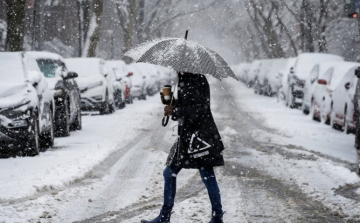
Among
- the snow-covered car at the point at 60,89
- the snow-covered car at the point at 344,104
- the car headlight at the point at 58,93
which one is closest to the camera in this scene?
the car headlight at the point at 58,93

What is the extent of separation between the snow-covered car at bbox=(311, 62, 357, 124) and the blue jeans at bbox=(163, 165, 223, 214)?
414 inches

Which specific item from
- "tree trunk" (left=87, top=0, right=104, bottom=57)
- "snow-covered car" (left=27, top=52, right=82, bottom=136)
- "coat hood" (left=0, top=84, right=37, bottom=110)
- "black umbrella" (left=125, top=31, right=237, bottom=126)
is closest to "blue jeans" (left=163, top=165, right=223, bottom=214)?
"black umbrella" (left=125, top=31, right=237, bottom=126)

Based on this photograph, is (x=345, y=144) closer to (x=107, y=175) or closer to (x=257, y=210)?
(x=107, y=175)

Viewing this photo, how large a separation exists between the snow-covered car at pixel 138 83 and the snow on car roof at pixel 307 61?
725 centimetres

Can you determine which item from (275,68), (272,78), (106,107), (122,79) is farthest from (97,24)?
(106,107)

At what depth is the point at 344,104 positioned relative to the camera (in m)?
14.5

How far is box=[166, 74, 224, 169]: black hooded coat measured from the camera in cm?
584

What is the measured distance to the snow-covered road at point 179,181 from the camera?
681 cm

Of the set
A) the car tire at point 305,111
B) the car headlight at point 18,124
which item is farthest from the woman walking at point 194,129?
the car tire at point 305,111

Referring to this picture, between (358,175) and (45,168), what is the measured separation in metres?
4.33

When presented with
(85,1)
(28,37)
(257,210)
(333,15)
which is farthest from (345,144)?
(28,37)

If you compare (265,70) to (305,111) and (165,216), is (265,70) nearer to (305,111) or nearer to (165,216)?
(305,111)

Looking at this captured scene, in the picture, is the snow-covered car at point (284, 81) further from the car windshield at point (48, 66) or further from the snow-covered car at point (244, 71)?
the snow-covered car at point (244, 71)

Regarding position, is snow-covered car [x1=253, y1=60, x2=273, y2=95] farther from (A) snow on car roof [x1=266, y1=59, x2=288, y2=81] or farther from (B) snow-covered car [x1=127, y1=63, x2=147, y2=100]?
(B) snow-covered car [x1=127, y1=63, x2=147, y2=100]
